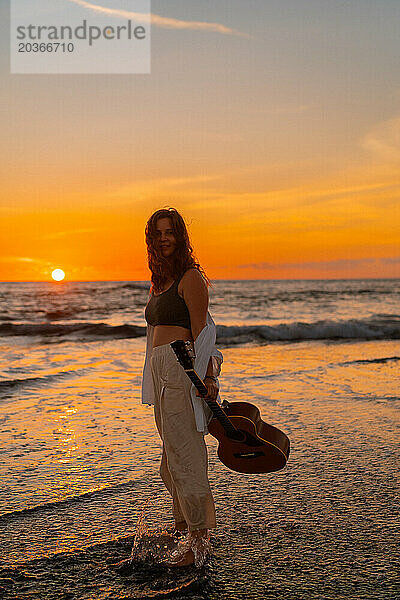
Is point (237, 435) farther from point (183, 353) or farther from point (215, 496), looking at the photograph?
point (215, 496)

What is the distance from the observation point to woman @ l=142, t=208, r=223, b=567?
3.46 metres

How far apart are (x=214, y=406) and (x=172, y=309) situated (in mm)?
587

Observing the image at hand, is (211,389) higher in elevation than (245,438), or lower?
higher

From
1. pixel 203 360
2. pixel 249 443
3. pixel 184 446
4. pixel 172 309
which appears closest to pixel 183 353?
pixel 203 360

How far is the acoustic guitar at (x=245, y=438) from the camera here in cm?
349

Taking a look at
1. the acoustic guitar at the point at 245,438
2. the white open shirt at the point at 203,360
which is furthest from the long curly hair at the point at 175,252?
the acoustic guitar at the point at 245,438

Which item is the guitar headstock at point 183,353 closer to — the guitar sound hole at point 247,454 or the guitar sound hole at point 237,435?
the guitar sound hole at point 237,435

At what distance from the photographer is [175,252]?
11.7 ft

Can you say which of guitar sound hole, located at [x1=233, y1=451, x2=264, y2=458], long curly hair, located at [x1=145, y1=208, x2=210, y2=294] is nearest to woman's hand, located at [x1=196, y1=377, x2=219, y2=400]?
guitar sound hole, located at [x1=233, y1=451, x2=264, y2=458]

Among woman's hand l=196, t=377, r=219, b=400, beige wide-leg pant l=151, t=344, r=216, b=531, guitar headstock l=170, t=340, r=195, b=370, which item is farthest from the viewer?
beige wide-leg pant l=151, t=344, r=216, b=531

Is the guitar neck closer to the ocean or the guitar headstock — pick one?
the guitar headstock

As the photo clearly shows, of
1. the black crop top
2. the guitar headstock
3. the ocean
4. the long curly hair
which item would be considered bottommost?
the ocean

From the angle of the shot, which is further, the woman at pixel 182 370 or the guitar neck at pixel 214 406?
the woman at pixel 182 370

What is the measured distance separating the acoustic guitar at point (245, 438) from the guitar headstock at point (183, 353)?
0.42 feet
